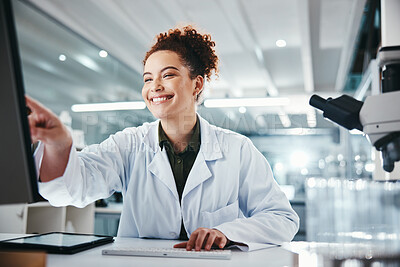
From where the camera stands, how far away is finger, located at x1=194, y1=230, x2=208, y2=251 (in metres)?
0.81

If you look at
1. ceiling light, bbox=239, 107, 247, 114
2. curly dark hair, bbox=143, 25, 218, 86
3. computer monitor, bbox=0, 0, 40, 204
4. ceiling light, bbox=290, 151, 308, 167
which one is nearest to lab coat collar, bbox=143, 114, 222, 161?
curly dark hair, bbox=143, 25, 218, 86

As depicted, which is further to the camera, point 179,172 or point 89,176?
point 179,172

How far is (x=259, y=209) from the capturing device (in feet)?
3.67

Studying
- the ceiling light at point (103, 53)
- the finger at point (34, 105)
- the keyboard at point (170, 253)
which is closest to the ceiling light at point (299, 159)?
the ceiling light at point (103, 53)

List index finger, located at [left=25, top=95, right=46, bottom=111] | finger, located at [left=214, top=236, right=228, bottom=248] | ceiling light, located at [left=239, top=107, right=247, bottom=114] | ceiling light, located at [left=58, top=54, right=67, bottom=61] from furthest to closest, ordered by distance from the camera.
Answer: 1. ceiling light, located at [left=239, top=107, right=247, bottom=114]
2. ceiling light, located at [left=58, top=54, right=67, bottom=61]
3. finger, located at [left=214, top=236, right=228, bottom=248]
4. index finger, located at [left=25, top=95, right=46, bottom=111]

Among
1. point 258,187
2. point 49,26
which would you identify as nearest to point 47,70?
point 49,26

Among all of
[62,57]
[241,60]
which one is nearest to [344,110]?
[62,57]

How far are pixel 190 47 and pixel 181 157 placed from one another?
42 cm

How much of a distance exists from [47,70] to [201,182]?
305 centimetres

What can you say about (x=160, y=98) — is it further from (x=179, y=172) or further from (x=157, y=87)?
(x=179, y=172)

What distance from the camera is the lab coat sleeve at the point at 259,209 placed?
92 cm

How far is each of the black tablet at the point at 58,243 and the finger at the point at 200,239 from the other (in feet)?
0.80

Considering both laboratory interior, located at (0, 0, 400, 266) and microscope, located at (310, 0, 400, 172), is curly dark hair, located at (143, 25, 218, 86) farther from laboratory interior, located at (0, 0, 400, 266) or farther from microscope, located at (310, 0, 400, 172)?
microscope, located at (310, 0, 400, 172)

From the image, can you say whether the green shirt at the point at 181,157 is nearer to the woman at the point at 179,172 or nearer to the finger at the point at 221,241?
the woman at the point at 179,172
